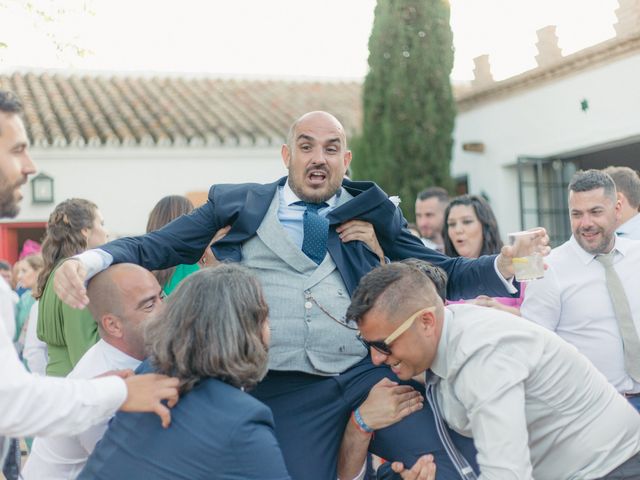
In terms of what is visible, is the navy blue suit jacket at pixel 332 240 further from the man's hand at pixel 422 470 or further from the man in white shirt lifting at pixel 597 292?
the man in white shirt lifting at pixel 597 292

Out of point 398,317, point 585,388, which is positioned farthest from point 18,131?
point 585,388

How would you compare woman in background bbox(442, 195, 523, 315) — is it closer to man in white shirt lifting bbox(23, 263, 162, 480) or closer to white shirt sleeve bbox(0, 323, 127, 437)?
man in white shirt lifting bbox(23, 263, 162, 480)

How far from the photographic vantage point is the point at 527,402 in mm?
3205

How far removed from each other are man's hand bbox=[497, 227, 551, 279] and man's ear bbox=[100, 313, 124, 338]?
1722mm

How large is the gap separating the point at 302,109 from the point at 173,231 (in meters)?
16.5

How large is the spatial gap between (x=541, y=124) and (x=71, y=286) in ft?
35.1

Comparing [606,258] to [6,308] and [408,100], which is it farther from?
[408,100]

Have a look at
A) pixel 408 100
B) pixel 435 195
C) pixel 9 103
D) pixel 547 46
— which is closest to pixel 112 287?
pixel 9 103

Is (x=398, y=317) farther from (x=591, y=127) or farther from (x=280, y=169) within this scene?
(x=280, y=169)

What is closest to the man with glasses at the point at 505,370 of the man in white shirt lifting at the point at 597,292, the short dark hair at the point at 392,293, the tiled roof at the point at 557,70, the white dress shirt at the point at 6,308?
the short dark hair at the point at 392,293

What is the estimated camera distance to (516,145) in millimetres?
13656

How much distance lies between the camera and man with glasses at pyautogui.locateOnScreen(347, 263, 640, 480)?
3111 millimetres

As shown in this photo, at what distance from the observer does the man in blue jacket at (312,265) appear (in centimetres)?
382

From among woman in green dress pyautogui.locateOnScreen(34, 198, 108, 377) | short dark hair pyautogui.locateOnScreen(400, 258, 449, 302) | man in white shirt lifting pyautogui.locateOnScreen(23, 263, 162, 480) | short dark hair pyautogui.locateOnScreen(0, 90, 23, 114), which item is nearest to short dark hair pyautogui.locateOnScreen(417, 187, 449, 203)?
woman in green dress pyautogui.locateOnScreen(34, 198, 108, 377)
